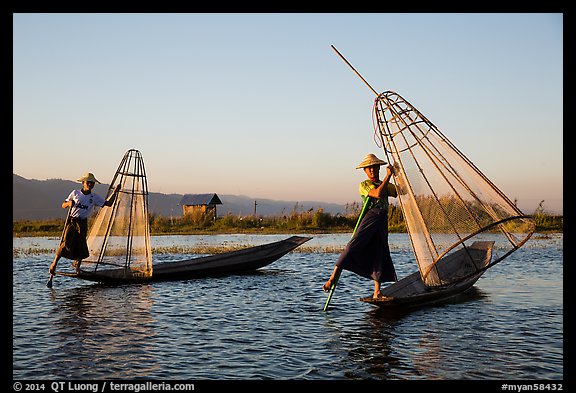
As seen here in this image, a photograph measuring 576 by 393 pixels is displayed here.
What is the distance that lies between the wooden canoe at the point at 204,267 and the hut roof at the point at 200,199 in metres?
25.7

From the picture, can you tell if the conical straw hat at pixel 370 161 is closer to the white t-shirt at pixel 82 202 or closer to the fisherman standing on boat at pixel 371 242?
the fisherman standing on boat at pixel 371 242

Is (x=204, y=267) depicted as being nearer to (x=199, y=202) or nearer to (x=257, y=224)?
(x=257, y=224)

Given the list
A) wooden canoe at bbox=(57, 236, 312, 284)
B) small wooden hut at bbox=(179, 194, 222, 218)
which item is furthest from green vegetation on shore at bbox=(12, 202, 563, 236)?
wooden canoe at bbox=(57, 236, 312, 284)

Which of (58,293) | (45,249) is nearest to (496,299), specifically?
(58,293)

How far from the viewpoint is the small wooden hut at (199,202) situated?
40125 millimetres

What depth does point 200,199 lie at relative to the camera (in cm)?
4112

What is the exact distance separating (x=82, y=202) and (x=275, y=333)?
5739 mm

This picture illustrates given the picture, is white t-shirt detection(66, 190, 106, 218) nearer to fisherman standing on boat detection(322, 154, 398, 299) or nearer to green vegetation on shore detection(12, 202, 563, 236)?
fisherman standing on boat detection(322, 154, 398, 299)

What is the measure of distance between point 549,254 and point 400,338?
12401 millimetres

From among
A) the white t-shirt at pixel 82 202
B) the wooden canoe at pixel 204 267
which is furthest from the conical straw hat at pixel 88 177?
the wooden canoe at pixel 204 267

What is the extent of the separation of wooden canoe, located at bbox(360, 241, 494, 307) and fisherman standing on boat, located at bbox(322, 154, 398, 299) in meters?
0.39
